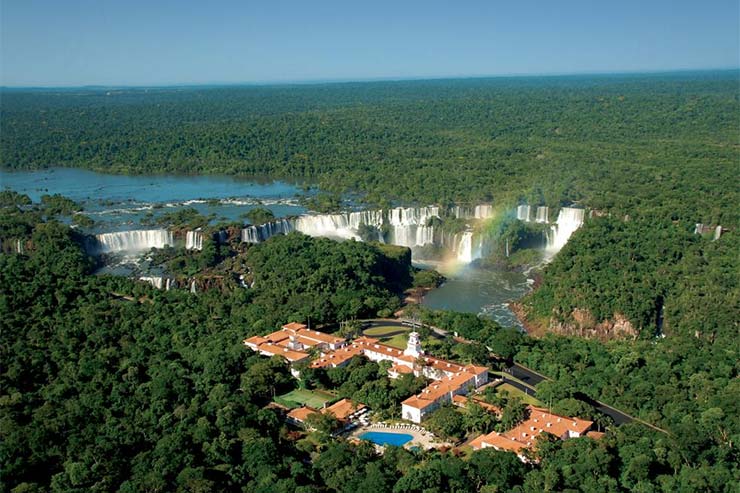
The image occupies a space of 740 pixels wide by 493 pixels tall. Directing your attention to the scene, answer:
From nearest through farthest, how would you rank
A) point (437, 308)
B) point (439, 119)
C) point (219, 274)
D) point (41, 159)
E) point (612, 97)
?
1. point (437, 308)
2. point (219, 274)
3. point (41, 159)
4. point (439, 119)
5. point (612, 97)

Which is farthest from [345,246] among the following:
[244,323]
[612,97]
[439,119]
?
[612,97]

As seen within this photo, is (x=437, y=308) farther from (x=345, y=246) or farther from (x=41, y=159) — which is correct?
(x=41, y=159)

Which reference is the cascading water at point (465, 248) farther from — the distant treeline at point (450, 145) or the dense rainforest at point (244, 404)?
the dense rainforest at point (244, 404)

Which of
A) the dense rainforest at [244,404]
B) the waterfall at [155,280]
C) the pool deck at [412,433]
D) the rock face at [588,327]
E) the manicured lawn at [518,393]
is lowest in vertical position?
the rock face at [588,327]

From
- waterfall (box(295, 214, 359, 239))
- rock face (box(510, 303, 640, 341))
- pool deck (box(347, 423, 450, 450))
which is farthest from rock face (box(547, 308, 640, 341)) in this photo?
waterfall (box(295, 214, 359, 239))

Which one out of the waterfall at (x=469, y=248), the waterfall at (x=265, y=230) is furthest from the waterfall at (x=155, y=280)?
the waterfall at (x=469, y=248)

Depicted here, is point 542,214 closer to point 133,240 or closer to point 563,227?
point 563,227

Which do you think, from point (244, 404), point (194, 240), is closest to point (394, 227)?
point (194, 240)
